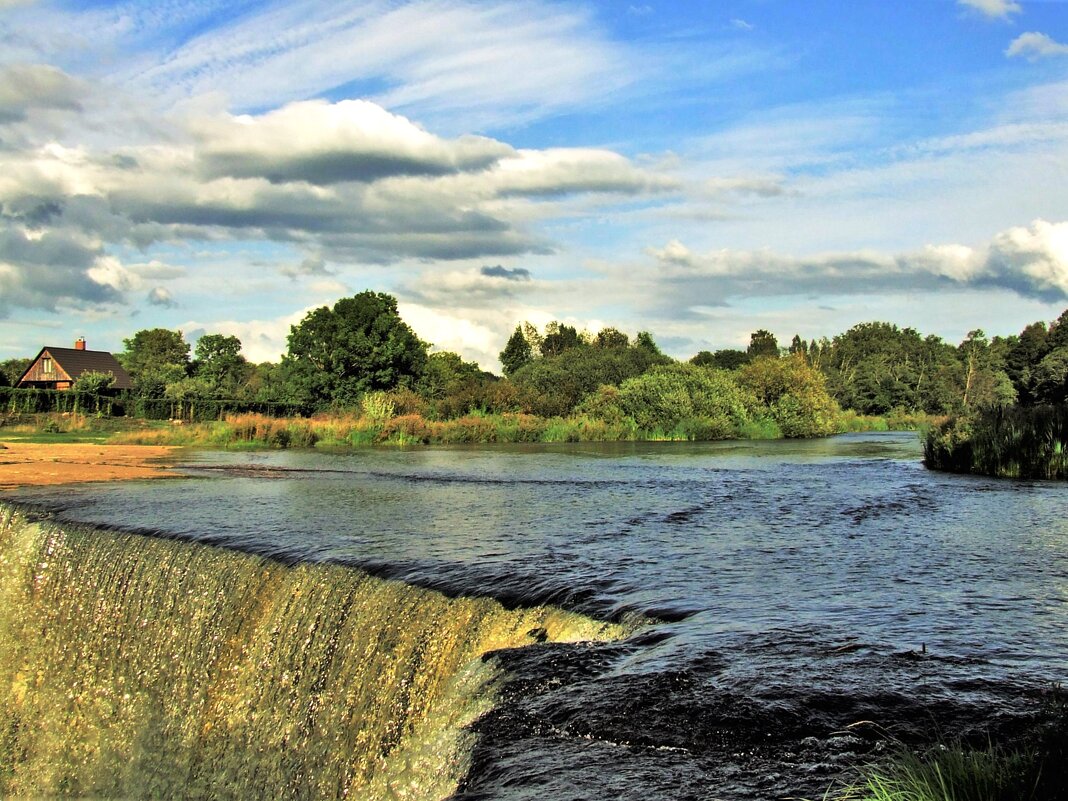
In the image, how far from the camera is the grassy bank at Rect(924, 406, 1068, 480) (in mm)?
21688

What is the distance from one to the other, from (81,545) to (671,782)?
438 inches

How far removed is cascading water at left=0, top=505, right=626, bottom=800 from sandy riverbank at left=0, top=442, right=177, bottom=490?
22.9ft

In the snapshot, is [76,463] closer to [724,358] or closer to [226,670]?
[226,670]

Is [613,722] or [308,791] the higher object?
[613,722]

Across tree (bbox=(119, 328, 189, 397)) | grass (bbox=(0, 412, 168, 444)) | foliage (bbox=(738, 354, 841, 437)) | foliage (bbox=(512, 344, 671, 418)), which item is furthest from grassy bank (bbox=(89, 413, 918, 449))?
tree (bbox=(119, 328, 189, 397))

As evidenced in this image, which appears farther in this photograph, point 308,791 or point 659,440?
point 659,440

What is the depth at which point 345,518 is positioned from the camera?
14.9 m

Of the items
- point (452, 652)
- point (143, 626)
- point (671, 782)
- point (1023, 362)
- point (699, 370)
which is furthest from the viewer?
point (1023, 362)

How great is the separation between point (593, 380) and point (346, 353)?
17.6 meters

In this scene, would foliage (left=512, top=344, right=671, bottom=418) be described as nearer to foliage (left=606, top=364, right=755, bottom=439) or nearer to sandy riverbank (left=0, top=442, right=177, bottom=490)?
foliage (left=606, top=364, right=755, bottom=439)

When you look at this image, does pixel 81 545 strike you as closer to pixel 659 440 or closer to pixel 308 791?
pixel 308 791

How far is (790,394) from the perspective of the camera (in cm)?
5472

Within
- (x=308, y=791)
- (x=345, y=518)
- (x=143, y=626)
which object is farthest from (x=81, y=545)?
(x=308, y=791)

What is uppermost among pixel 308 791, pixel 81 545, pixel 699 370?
pixel 699 370
